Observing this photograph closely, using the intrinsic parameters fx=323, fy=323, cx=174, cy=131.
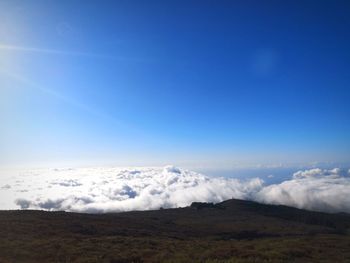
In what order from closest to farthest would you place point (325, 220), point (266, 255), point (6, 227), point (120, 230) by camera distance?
point (266, 255)
point (6, 227)
point (120, 230)
point (325, 220)

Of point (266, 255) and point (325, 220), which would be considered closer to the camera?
point (266, 255)

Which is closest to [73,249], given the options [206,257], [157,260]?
[157,260]

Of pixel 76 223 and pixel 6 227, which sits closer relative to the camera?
pixel 6 227

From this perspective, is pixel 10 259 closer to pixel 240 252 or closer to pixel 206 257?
pixel 206 257

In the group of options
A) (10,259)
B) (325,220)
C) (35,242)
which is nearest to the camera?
(10,259)

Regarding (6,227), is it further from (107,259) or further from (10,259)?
(107,259)

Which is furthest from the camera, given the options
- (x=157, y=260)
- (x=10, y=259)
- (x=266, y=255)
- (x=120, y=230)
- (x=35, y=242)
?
(x=120, y=230)

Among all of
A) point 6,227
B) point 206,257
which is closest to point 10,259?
point 206,257

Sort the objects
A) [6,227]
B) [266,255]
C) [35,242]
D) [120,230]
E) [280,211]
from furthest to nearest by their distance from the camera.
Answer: [280,211], [120,230], [6,227], [35,242], [266,255]
